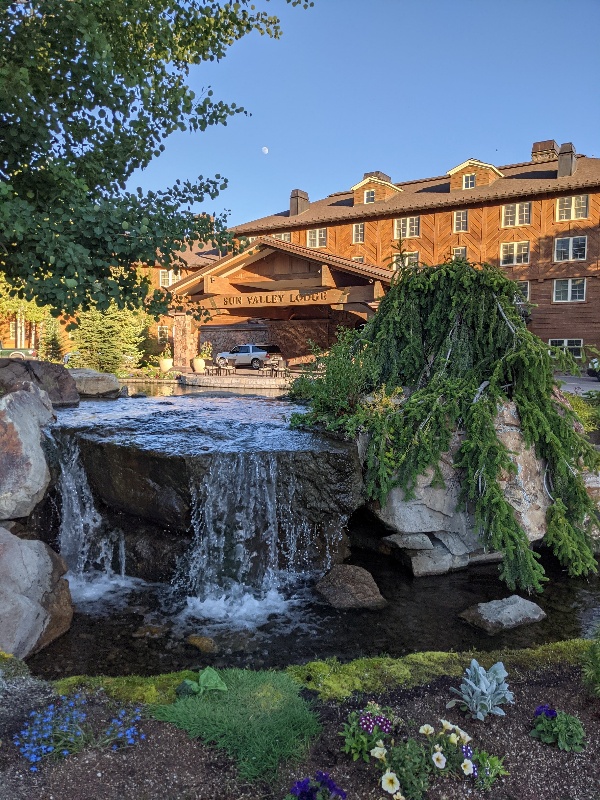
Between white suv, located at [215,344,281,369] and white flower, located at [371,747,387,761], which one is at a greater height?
white suv, located at [215,344,281,369]

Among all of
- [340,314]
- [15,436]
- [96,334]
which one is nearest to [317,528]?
[15,436]

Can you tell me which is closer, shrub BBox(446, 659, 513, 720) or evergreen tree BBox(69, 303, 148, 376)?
shrub BBox(446, 659, 513, 720)

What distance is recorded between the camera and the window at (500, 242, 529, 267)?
34.4m

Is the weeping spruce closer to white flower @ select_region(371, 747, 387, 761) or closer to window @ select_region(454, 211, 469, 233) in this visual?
white flower @ select_region(371, 747, 387, 761)

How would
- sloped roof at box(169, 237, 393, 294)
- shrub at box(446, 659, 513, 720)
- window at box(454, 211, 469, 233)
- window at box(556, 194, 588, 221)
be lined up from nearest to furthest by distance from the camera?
shrub at box(446, 659, 513, 720) → sloped roof at box(169, 237, 393, 294) → window at box(556, 194, 588, 221) → window at box(454, 211, 469, 233)

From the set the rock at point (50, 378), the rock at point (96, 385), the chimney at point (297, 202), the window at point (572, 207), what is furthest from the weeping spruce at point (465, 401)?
the chimney at point (297, 202)

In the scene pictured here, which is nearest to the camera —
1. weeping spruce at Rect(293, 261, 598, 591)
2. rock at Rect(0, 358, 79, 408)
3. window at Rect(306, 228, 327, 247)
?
weeping spruce at Rect(293, 261, 598, 591)

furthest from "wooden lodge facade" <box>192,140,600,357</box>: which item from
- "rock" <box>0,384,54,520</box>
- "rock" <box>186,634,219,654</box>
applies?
"rock" <box>186,634,219,654</box>

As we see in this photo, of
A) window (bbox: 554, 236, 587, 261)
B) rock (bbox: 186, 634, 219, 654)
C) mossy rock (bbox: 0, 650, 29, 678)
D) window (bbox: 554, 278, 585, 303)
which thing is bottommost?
rock (bbox: 186, 634, 219, 654)

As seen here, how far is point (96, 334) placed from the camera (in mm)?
28000

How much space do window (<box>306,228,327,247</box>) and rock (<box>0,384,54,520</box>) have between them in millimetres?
33458

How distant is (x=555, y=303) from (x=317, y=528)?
29.6m

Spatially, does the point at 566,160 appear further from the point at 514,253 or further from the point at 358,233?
the point at 358,233

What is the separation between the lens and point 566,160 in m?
33.2
